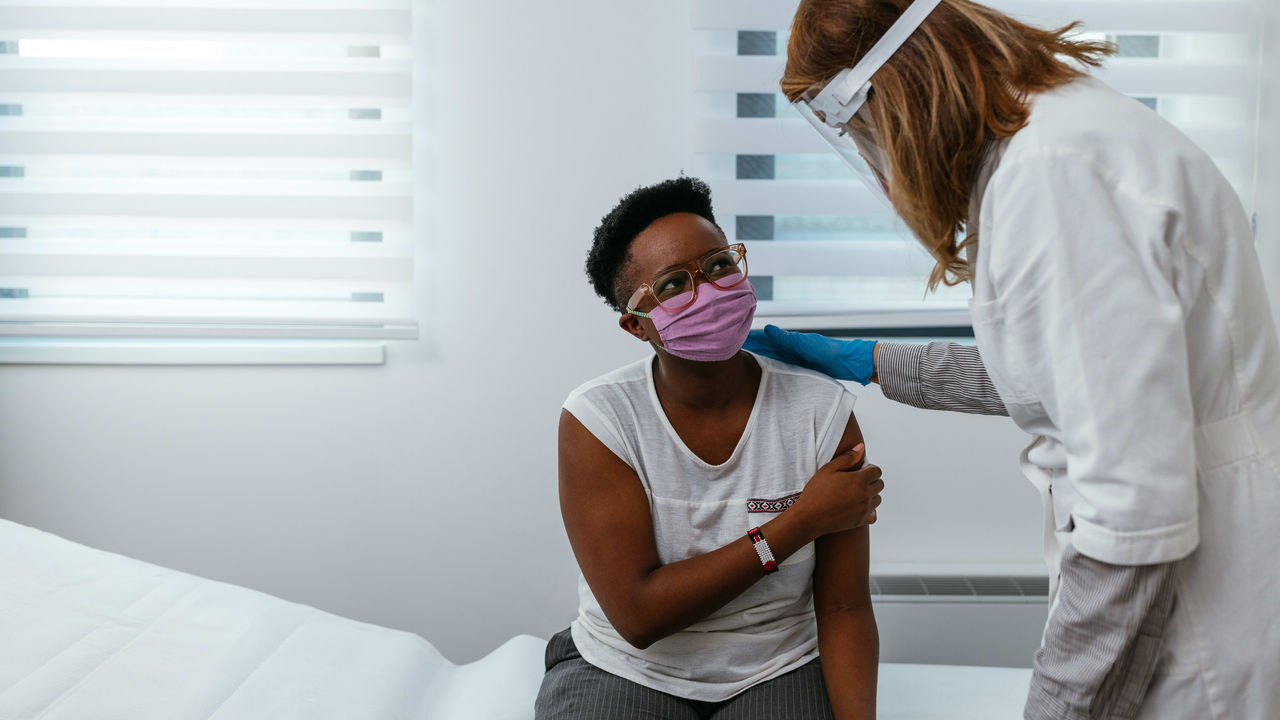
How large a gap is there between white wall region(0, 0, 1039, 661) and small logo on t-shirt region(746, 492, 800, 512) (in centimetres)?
80

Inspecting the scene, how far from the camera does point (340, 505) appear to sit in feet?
7.05

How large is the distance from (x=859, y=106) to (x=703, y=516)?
2.10 feet

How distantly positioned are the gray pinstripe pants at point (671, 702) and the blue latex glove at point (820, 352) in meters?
0.43

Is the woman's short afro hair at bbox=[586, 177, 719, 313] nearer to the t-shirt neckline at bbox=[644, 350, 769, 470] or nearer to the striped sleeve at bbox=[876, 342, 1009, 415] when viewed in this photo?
the t-shirt neckline at bbox=[644, 350, 769, 470]

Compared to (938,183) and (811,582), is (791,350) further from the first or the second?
(938,183)

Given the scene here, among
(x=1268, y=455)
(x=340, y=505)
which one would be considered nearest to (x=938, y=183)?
(x=1268, y=455)

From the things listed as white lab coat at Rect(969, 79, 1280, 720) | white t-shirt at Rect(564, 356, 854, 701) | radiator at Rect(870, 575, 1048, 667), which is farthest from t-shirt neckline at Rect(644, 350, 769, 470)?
radiator at Rect(870, 575, 1048, 667)

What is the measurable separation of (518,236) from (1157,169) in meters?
1.47

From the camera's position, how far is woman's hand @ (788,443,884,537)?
1.25 m

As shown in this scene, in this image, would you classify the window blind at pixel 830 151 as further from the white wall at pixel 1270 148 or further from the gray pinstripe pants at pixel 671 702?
the gray pinstripe pants at pixel 671 702

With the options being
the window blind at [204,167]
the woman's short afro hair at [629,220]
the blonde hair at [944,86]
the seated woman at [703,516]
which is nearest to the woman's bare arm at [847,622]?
the seated woman at [703,516]

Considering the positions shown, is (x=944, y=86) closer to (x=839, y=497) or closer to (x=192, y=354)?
(x=839, y=497)

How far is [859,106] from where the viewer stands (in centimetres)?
91

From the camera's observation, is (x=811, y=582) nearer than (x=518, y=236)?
Yes
